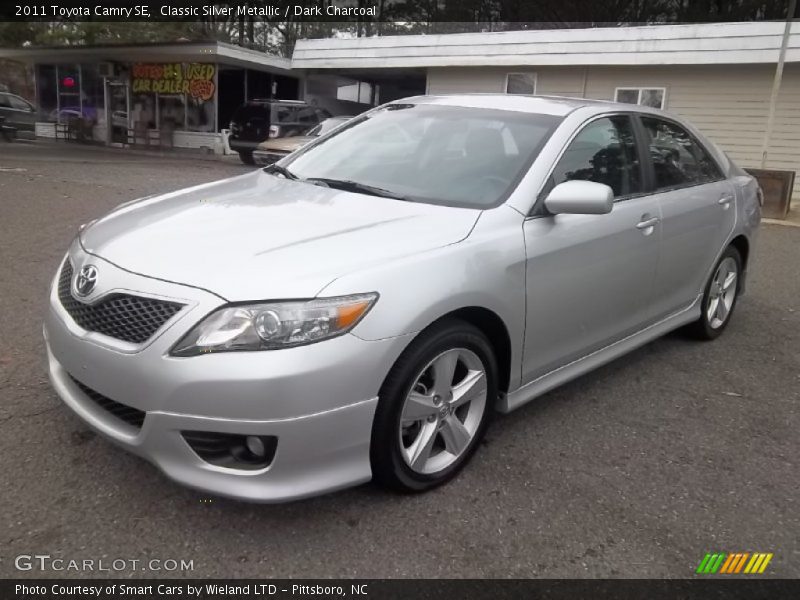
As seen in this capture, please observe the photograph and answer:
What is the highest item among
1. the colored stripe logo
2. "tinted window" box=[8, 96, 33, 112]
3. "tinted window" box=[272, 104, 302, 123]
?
"tinted window" box=[272, 104, 302, 123]

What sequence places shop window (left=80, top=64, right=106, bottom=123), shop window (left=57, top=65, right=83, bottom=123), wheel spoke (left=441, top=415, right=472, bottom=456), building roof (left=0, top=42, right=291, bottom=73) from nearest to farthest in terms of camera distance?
1. wheel spoke (left=441, top=415, right=472, bottom=456)
2. building roof (left=0, top=42, right=291, bottom=73)
3. shop window (left=80, top=64, right=106, bottom=123)
4. shop window (left=57, top=65, right=83, bottom=123)

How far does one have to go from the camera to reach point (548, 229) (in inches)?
124

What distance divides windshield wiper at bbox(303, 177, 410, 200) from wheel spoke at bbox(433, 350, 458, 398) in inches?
33.7

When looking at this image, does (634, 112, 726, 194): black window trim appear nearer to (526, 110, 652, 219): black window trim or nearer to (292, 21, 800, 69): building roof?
(526, 110, 652, 219): black window trim

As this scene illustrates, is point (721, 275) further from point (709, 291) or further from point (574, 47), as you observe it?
point (574, 47)

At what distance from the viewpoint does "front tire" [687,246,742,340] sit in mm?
4715

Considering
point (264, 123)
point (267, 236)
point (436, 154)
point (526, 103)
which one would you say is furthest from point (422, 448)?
point (264, 123)

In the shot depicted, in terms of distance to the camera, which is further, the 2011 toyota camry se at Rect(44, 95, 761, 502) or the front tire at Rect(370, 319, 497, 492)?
the front tire at Rect(370, 319, 497, 492)

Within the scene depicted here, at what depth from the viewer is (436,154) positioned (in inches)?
139

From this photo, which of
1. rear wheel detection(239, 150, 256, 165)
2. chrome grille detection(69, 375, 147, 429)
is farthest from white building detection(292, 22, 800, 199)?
chrome grille detection(69, 375, 147, 429)

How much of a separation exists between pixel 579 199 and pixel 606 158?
84 cm

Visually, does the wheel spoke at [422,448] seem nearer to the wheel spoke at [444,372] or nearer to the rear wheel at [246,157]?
the wheel spoke at [444,372]
